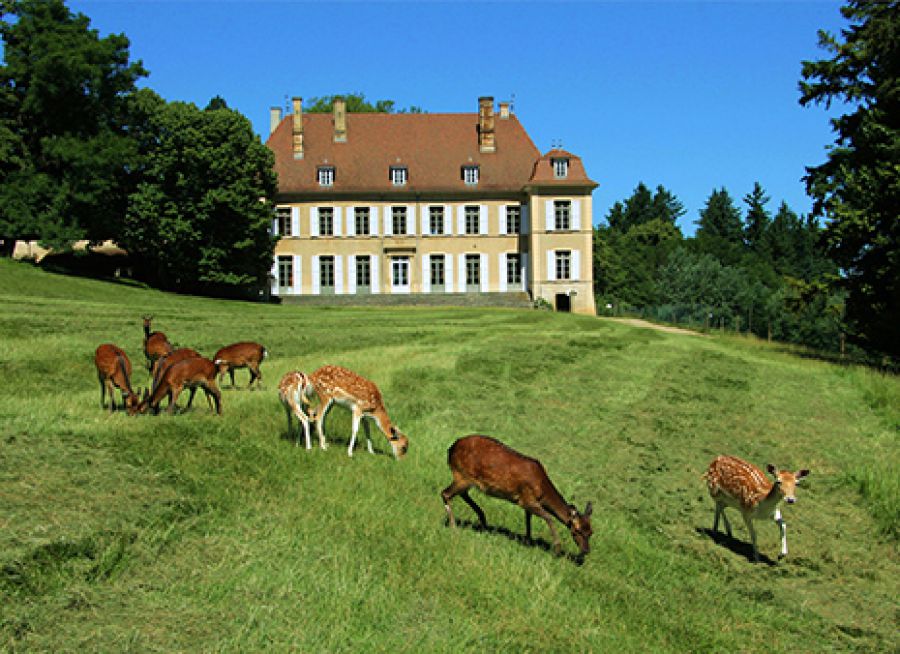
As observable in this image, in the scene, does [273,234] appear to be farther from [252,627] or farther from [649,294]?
[252,627]

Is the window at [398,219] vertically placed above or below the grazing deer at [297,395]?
above

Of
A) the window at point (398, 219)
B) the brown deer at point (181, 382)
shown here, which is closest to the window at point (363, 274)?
the window at point (398, 219)

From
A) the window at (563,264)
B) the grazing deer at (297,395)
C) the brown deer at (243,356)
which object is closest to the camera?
the grazing deer at (297,395)

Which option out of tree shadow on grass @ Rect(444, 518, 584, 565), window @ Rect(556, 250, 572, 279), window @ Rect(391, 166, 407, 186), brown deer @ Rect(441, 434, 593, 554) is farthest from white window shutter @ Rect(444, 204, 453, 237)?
brown deer @ Rect(441, 434, 593, 554)

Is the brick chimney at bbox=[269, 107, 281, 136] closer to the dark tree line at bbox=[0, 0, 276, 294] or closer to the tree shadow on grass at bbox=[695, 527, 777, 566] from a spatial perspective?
the dark tree line at bbox=[0, 0, 276, 294]

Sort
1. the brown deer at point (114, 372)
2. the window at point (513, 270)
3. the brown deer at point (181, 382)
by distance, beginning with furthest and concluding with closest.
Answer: the window at point (513, 270), the brown deer at point (114, 372), the brown deer at point (181, 382)

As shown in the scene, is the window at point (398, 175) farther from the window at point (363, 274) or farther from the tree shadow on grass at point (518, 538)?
the tree shadow on grass at point (518, 538)

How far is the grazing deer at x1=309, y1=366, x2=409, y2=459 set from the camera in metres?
13.1

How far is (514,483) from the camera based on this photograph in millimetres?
9727

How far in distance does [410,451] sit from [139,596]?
696cm

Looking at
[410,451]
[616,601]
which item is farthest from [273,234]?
[616,601]

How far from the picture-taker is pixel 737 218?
540ft

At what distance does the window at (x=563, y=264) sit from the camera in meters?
63.6

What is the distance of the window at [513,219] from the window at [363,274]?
419 inches
